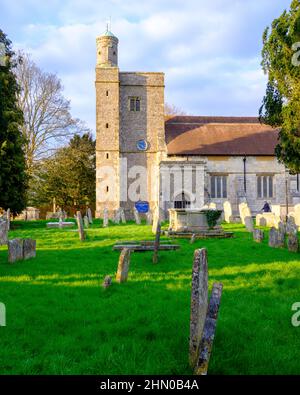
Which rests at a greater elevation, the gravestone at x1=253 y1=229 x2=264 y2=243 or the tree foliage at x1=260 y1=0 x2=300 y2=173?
the tree foliage at x1=260 y1=0 x2=300 y2=173

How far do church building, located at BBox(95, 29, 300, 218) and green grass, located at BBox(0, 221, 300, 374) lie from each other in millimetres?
18889

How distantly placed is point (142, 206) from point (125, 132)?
6.59 m

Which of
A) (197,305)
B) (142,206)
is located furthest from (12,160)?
(197,305)

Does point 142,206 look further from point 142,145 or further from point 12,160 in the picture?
point 12,160

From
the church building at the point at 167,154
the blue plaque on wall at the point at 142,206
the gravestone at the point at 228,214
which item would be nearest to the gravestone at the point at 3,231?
the gravestone at the point at 228,214

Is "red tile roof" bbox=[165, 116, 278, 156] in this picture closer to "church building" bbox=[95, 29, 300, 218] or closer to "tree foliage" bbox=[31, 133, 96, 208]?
"church building" bbox=[95, 29, 300, 218]

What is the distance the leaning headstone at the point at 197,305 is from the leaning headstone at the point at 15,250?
665 centimetres

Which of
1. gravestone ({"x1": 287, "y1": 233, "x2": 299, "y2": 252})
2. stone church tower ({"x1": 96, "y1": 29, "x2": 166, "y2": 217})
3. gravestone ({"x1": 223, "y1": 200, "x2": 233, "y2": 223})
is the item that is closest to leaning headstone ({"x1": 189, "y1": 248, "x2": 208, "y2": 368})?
gravestone ({"x1": 287, "y1": 233, "x2": 299, "y2": 252})

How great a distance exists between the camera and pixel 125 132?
1305 inches

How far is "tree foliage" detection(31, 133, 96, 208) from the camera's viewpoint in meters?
35.2

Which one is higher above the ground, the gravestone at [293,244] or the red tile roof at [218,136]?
the red tile roof at [218,136]

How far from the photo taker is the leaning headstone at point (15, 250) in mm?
9578

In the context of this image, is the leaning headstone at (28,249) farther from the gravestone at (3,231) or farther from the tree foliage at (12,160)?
the tree foliage at (12,160)
